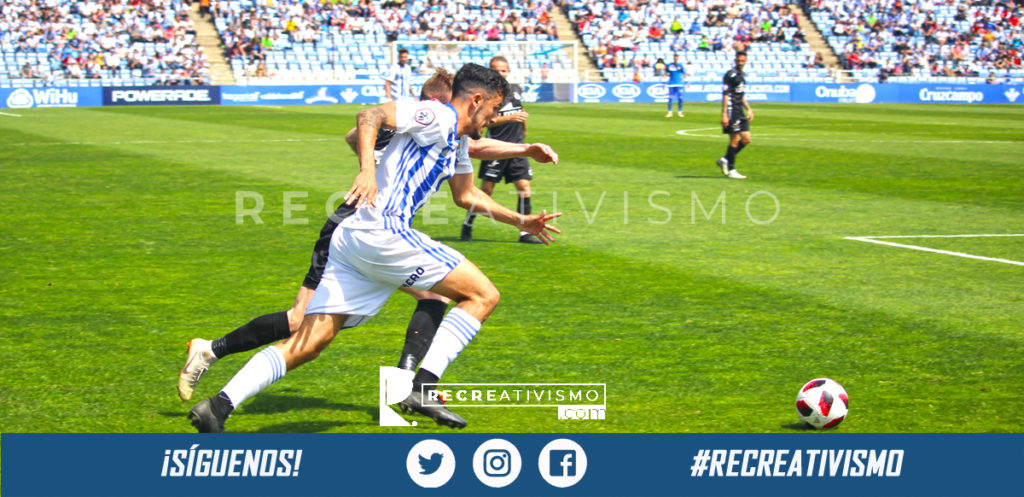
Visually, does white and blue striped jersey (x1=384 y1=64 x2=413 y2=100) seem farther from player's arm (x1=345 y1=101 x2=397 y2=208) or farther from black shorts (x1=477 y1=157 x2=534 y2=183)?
player's arm (x1=345 y1=101 x2=397 y2=208)

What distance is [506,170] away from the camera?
37.4 feet

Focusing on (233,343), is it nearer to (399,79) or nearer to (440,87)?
(440,87)

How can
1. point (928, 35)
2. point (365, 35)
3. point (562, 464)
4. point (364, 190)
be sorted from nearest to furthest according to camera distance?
point (562, 464) < point (364, 190) < point (365, 35) < point (928, 35)

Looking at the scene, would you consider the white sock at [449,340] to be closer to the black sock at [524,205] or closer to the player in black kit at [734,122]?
the black sock at [524,205]

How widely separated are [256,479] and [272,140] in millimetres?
20940

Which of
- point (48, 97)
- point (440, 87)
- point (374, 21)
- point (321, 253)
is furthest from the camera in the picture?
point (374, 21)

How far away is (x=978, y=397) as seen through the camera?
5703mm

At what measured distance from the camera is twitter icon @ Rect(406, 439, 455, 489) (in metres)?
4.17

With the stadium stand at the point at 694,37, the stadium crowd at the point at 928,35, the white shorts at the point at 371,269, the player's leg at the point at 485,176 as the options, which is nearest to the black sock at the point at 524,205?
the player's leg at the point at 485,176

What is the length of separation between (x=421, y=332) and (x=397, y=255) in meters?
0.59

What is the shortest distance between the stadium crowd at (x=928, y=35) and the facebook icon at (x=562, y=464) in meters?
49.5

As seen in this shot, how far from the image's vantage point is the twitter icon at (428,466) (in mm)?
4172

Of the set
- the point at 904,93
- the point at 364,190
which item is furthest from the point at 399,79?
the point at 904,93

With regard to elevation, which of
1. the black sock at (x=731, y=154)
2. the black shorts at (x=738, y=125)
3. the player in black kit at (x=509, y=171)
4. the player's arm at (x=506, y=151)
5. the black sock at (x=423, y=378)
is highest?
the player's arm at (x=506, y=151)
